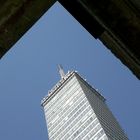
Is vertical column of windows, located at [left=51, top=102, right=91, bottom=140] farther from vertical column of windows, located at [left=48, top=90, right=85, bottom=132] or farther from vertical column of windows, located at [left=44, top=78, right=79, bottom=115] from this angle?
vertical column of windows, located at [left=44, top=78, right=79, bottom=115]

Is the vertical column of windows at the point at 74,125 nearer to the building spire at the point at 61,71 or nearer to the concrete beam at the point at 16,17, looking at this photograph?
the building spire at the point at 61,71

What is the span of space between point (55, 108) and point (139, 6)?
125 meters

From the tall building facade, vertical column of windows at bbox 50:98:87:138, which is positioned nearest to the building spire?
the tall building facade

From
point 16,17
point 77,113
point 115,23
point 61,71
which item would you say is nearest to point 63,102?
point 77,113

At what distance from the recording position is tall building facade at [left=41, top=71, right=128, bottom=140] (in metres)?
103

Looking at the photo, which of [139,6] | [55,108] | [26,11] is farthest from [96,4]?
[55,108]

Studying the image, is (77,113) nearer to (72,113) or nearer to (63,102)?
(72,113)

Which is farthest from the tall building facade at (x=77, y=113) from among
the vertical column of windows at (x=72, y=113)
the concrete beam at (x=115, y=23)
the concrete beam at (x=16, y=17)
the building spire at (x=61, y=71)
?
the concrete beam at (x=16, y=17)

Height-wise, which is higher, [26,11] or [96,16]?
[26,11]

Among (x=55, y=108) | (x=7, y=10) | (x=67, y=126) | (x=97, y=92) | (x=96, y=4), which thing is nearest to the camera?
(x=7, y=10)

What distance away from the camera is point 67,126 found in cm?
11144

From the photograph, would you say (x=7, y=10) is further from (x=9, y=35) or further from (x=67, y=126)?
(x=67, y=126)

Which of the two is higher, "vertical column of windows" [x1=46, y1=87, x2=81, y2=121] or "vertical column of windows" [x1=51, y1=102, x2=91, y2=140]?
"vertical column of windows" [x1=46, y1=87, x2=81, y2=121]

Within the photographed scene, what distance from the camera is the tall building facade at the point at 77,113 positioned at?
102875 mm
